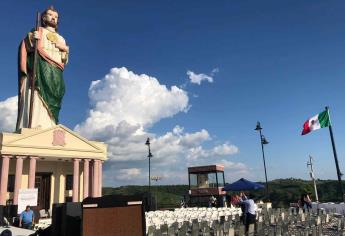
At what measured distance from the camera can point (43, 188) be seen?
109ft

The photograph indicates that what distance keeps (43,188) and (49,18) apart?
17.5 m

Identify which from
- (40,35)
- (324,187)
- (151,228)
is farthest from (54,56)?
(324,187)

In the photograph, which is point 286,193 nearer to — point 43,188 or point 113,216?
point 43,188

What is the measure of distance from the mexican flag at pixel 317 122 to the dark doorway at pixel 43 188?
23511 mm

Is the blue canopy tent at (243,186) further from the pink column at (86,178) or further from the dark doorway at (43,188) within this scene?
the dark doorway at (43,188)

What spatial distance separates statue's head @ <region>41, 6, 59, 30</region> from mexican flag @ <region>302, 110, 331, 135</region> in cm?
2789

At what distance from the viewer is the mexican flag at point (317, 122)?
20506 millimetres

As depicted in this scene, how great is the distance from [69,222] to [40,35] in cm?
3192

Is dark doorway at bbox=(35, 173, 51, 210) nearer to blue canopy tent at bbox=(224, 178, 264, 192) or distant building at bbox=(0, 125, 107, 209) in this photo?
distant building at bbox=(0, 125, 107, 209)

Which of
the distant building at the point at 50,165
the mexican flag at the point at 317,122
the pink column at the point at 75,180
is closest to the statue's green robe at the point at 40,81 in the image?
the distant building at the point at 50,165

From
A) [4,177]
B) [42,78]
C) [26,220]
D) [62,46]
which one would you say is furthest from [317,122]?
[62,46]

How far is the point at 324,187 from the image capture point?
291ft

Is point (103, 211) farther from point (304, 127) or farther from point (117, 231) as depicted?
point (304, 127)

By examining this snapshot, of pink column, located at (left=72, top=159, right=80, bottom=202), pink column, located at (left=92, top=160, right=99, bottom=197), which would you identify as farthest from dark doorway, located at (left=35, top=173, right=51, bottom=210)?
pink column, located at (left=92, top=160, right=99, bottom=197)
